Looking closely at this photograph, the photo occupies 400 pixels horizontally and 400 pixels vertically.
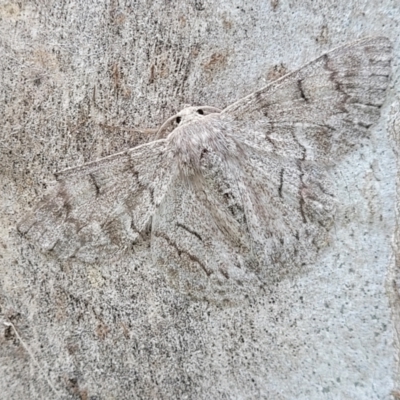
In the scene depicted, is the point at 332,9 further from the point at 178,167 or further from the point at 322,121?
the point at 178,167

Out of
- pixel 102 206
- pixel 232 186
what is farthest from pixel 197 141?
pixel 102 206

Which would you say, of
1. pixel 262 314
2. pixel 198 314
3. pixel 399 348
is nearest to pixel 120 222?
pixel 198 314

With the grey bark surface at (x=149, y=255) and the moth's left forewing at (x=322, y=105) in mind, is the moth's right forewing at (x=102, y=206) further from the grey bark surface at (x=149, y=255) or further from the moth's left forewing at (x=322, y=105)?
the moth's left forewing at (x=322, y=105)

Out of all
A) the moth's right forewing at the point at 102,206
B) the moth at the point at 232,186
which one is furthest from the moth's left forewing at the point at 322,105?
the moth's right forewing at the point at 102,206

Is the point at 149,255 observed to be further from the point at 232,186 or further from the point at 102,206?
the point at 232,186

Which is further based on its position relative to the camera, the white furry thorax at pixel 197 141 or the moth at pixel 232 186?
the white furry thorax at pixel 197 141

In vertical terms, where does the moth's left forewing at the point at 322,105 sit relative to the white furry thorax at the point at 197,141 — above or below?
above
